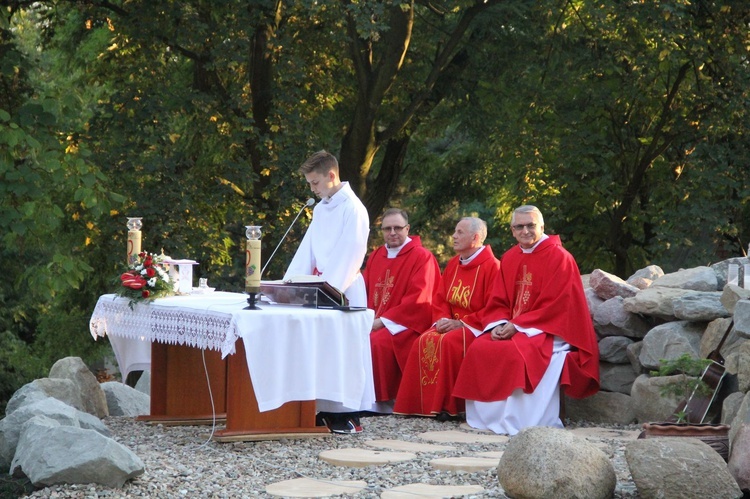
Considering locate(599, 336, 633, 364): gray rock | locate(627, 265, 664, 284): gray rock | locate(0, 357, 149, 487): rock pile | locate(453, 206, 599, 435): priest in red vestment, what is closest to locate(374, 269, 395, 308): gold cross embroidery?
locate(453, 206, 599, 435): priest in red vestment

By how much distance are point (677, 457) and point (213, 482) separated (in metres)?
2.33

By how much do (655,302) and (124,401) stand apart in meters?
4.17

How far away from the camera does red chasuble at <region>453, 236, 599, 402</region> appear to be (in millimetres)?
7941

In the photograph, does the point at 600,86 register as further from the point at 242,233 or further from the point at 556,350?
the point at 556,350

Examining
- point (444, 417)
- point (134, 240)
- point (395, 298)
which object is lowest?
point (444, 417)

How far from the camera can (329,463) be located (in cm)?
623

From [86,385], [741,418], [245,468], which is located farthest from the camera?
[86,385]

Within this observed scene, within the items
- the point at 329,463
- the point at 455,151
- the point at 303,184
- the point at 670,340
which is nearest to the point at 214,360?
the point at 329,463

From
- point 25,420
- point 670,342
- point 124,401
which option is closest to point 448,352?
point 670,342

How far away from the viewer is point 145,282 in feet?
23.6

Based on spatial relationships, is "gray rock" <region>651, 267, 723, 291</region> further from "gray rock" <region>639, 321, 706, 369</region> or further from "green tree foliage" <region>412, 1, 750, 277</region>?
"green tree foliage" <region>412, 1, 750, 277</region>

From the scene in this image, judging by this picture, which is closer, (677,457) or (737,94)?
(677,457)

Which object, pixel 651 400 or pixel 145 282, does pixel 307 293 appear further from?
pixel 651 400

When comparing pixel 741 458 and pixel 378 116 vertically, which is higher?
pixel 378 116
